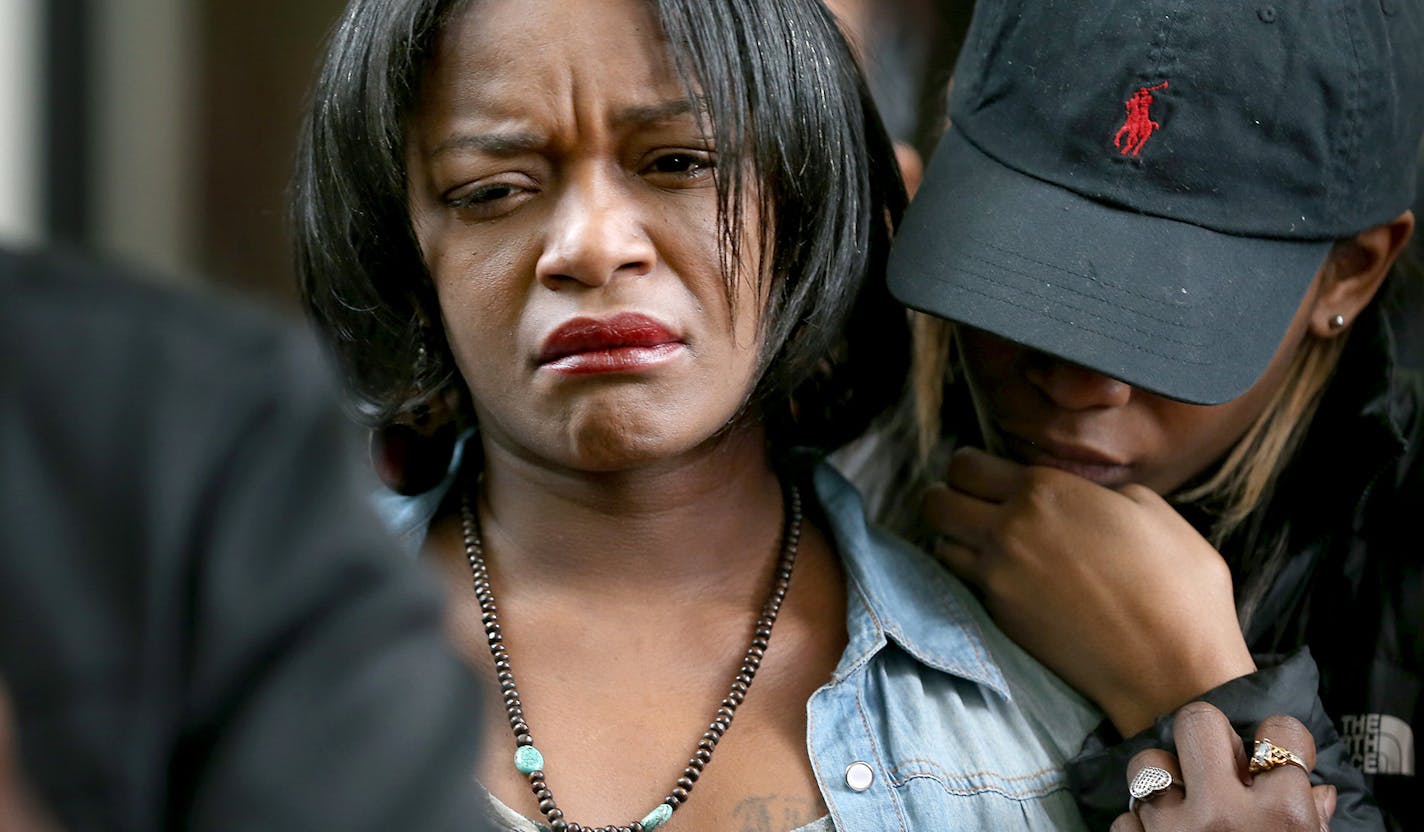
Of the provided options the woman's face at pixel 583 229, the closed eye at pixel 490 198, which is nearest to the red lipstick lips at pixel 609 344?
the woman's face at pixel 583 229

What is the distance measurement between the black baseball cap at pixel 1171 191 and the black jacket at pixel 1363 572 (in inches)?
6.3

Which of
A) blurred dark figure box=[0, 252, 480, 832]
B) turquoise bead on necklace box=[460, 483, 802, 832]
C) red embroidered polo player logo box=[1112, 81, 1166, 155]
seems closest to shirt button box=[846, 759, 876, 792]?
turquoise bead on necklace box=[460, 483, 802, 832]

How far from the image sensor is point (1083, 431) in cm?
145

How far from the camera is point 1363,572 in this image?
152 cm

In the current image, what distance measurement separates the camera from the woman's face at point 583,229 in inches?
48.4

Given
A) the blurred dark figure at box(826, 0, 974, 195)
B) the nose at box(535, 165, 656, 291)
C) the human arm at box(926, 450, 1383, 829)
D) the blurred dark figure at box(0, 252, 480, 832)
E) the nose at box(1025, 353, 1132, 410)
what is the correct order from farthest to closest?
the blurred dark figure at box(826, 0, 974, 195) → the nose at box(1025, 353, 1132, 410) → the human arm at box(926, 450, 1383, 829) → the nose at box(535, 165, 656, 291) → the blurred dark figure at box(0, 252, 480, 832)

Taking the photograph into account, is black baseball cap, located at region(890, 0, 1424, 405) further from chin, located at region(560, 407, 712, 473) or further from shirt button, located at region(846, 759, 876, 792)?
shirt button, located at region(846, 759, 876, 792)

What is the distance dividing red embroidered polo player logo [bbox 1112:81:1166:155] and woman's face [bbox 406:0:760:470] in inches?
14.6

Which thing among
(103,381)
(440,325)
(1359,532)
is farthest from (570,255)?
(1359,532)

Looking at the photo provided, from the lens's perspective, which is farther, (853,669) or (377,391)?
(377,391)

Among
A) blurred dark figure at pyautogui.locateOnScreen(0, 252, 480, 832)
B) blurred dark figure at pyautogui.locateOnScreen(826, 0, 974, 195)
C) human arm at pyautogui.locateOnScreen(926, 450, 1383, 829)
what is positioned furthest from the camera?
blurred dark figure at pyautogui.locateOnScreen(826, 0, 974, 195)

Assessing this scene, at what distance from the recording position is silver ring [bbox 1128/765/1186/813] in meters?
1.24

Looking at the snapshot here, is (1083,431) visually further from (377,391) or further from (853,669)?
(377,391)

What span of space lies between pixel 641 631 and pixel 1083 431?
0.44 m
